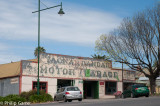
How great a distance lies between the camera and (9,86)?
1565 inches

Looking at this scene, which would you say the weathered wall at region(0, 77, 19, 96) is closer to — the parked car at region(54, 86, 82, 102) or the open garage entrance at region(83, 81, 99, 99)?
the parked car at region(54, 86, 82, 102)

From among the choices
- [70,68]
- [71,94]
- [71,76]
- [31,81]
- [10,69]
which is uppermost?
[70,68]

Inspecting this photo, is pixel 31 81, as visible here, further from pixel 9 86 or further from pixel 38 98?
A: pixel 38 98

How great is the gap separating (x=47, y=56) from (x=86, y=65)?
7.27 meters

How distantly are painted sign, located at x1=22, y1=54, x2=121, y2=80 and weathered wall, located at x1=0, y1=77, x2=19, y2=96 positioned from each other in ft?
5.92

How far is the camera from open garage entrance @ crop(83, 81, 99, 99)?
47559mm

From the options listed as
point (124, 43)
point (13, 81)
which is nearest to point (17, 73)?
point (13, 81)

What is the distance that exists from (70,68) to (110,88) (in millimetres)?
9132

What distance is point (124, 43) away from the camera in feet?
158

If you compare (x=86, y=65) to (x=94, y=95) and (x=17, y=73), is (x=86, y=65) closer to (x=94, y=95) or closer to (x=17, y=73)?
(x=94, y=95)

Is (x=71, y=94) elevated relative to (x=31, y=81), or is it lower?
lower

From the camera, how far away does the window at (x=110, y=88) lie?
160 feet

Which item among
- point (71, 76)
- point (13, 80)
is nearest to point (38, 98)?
point (13, 80)

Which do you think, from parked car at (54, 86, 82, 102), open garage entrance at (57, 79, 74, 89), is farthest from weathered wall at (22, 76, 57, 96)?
parked car at (54, 86, 82, 102)
